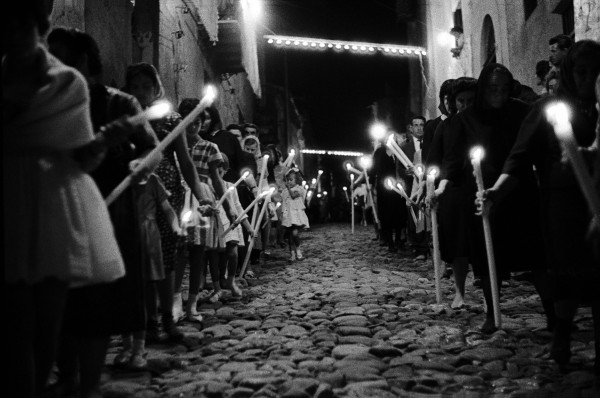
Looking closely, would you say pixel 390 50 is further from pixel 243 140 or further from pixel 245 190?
pixel 245 190

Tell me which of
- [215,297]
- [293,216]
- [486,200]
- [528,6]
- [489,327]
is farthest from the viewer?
[528,6]

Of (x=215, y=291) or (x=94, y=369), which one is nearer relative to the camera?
(x=94, y=369)

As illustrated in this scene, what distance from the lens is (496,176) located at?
5.46m

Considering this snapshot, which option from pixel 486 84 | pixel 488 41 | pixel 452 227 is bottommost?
pixel 452 227

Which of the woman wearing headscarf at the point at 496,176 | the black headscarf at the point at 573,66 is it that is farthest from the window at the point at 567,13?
the black headscarf at the point at 573,66

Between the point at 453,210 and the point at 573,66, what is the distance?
8.17 feet

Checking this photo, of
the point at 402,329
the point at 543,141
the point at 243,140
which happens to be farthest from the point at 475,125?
the point at 243,140

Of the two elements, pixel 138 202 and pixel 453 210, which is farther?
pixel 453 210

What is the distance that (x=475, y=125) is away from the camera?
18.4 feet

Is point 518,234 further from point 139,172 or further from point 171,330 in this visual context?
point 139,172

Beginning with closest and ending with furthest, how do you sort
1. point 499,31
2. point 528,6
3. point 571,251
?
point 571,251
point 528,6
point 499,31

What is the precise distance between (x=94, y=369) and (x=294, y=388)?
1.09 metres

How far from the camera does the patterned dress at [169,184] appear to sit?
17.1ft

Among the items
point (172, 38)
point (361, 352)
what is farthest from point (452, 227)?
point (172, 38)
